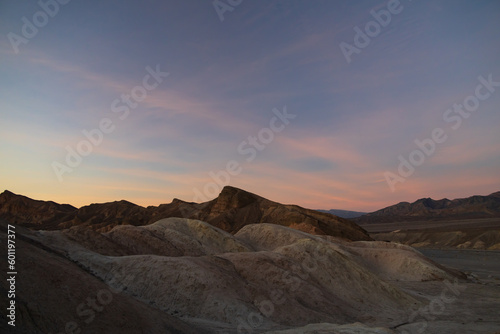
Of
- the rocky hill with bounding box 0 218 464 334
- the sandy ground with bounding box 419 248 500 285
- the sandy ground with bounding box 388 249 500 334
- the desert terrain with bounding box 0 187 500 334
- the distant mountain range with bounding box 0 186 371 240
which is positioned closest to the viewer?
the rocky hill with bounding box 0 218 464 334

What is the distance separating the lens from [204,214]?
6700 centimetres

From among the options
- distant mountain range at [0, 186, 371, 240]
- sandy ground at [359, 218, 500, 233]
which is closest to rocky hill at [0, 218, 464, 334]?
distant mountain range at [0, 186, 371, 240]

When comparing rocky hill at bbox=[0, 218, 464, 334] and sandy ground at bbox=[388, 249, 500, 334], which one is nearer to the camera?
rocky hill at bbox=[0, 218, 464, 334]

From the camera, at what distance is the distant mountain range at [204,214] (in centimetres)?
5694

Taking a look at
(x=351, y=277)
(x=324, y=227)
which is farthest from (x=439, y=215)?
(x=351, y=277)

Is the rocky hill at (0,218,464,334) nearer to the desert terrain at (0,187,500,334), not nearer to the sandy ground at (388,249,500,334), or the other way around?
the desert terrain at (0,187,500,334)

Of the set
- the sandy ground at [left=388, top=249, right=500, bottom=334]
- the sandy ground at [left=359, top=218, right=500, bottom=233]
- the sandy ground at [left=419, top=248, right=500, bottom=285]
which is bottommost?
the sandy ground at [left=388, top=249, right=500, bottom=334]

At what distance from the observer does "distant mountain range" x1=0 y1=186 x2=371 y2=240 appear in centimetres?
5694

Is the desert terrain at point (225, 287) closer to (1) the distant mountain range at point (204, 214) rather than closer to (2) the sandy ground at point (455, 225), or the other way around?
(1) the distant mountain range at point (204, 214)

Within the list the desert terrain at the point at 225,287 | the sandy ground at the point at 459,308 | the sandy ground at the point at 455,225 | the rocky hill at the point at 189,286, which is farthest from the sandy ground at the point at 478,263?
the sandy ground at the point at 455,225

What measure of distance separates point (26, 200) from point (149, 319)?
109384mm

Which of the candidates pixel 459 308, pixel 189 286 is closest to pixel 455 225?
pixel 459 308

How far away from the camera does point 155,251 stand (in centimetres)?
2981

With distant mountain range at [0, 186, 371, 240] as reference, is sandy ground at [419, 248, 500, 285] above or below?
below
